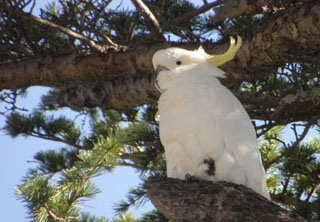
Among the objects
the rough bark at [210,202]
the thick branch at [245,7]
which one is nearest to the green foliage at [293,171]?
the thick branch at [245,7]

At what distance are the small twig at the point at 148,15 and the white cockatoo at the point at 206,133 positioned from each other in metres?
0.77

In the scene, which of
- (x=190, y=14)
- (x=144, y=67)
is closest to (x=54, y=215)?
(x=144, y=67)

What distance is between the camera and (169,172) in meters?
4.08

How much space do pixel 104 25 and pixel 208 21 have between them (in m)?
0.70

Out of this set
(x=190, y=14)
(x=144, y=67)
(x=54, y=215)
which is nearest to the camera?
(x=54, y=215)

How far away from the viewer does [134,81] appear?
5.27 m

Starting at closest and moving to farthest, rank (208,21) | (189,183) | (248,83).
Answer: (189,183) < (208,21) < (248,83)

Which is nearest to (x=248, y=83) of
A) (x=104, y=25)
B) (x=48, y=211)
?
(x=104, y=25)

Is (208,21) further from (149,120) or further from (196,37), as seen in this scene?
(149,120)

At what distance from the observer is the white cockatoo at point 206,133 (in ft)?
13.0

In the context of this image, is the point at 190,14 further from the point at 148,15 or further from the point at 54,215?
the point at 54,215

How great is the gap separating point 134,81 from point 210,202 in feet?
5.96

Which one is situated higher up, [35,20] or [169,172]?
[35,20]

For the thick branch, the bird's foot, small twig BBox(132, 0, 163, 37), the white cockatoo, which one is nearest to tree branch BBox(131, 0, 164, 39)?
small twig BBox(132, 0, 163, 37)
